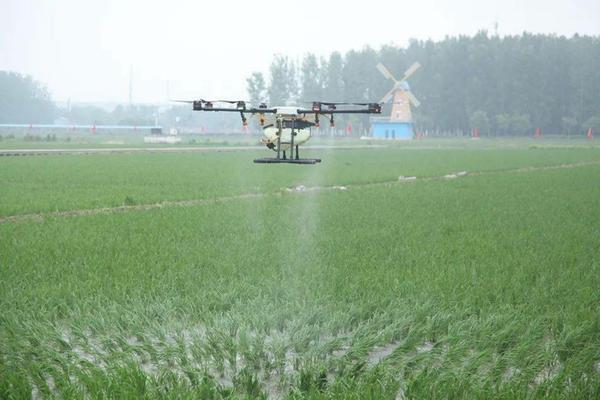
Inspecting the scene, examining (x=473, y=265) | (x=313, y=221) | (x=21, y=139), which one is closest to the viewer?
(x=473, y=265)

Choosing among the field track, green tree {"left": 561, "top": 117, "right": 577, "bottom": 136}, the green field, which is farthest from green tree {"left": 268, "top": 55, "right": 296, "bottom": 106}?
green tree {"left": 561, "top": 117, "right": 577, "bottom": 136}

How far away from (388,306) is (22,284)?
200 inches

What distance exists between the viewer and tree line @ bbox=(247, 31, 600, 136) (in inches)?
3174

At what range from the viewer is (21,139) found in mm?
72062

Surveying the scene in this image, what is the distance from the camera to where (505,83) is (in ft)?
304

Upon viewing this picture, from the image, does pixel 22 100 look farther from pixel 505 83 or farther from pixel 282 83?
pixel 282 83

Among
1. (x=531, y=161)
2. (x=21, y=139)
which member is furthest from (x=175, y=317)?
(x=21, y=139)

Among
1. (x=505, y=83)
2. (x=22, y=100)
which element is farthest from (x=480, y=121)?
(x=22, y=100)

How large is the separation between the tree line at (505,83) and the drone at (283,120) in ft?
221

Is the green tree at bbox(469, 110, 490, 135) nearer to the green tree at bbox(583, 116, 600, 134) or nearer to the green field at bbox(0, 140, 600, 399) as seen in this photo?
the green tree at bbox(583, 116, 600, 134)

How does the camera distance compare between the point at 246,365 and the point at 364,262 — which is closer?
the point at 246,365

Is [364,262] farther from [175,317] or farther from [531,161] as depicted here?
[531,161]

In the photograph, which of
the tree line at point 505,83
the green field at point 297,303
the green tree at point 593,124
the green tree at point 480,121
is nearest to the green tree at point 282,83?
the green field at point 297,303

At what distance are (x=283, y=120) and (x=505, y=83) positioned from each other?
92.1 metres
